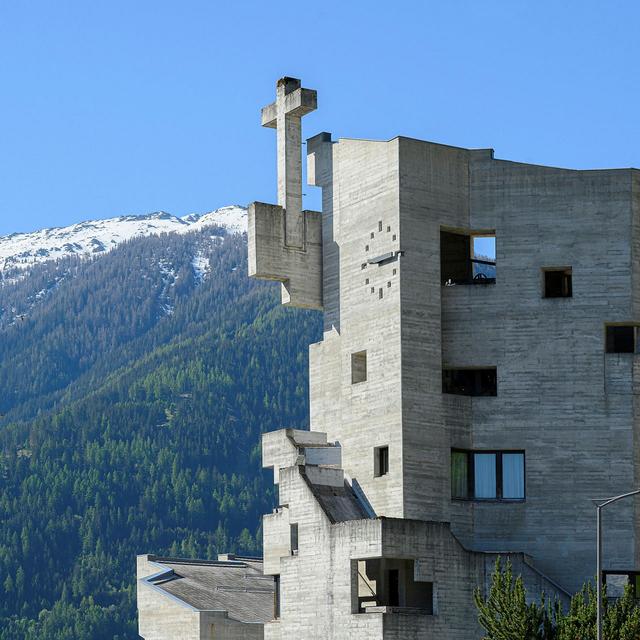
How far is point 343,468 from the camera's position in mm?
76500

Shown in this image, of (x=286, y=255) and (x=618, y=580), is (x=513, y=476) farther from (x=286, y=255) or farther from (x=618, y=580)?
(x=286, y=255)

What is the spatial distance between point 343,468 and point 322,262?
1003 cm

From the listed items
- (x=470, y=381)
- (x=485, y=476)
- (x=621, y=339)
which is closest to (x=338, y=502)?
(x=485, y=476)

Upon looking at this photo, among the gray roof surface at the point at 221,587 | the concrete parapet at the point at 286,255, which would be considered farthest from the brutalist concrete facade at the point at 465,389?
the gray roof surface at the point at 221,587

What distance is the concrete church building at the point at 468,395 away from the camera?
7231 centimetres

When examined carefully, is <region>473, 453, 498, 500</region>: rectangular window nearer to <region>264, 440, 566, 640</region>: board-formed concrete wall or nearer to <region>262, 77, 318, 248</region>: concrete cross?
<region>264, 440, 566, 640</region>: board-formed concrete wall

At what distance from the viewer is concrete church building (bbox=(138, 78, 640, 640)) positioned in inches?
2847

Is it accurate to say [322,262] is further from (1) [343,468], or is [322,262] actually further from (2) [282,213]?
(1) [343,468]

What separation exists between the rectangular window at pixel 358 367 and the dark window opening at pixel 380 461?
363 cm

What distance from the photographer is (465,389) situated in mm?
76438

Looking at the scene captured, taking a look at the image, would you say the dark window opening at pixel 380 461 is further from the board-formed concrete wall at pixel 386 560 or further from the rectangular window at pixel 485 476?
the rectangular window at pixel 485 476

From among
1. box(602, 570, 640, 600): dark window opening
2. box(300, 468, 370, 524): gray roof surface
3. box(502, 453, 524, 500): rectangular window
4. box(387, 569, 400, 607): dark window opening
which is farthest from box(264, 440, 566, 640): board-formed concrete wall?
box(502, 453, 524, 500): rectangular window

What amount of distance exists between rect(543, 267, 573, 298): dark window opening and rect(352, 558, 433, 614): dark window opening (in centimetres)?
1415

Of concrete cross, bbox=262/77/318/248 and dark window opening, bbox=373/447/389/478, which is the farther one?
concrete cross, bbox=262/77/318/248
